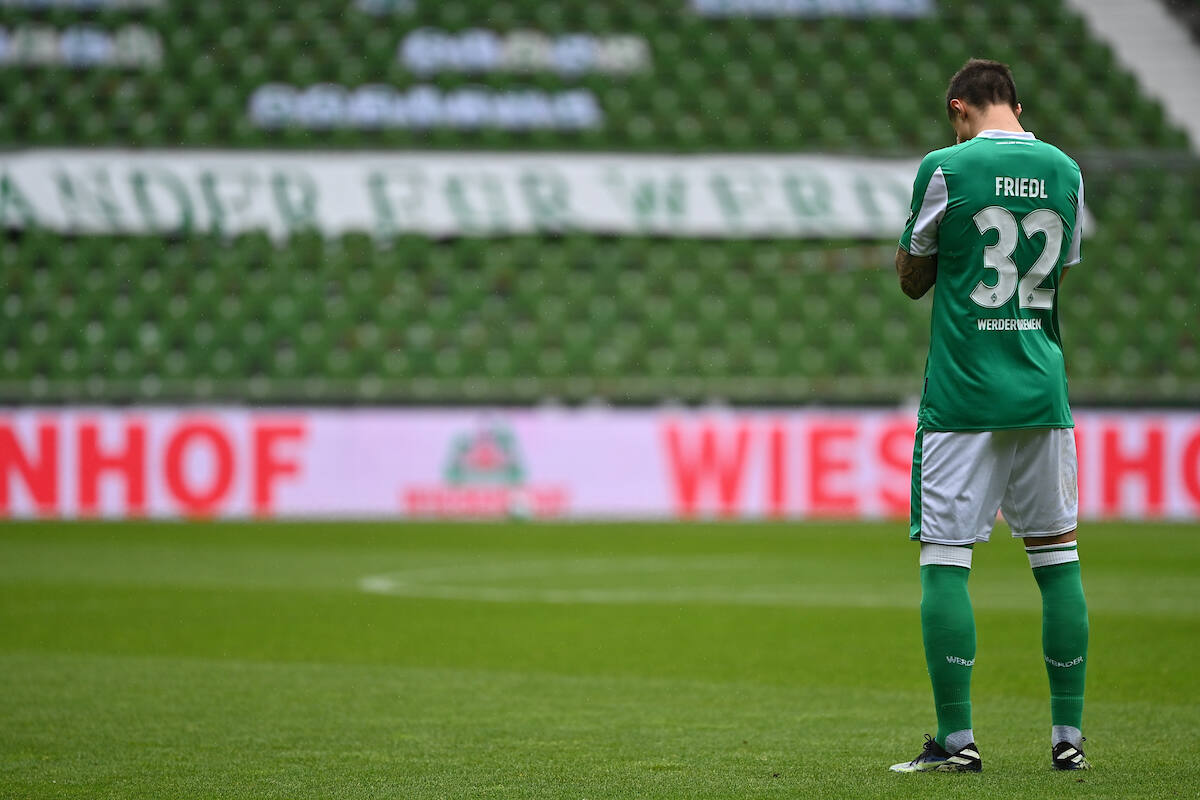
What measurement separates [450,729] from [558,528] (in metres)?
9.84

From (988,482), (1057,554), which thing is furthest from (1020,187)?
(1057,554)

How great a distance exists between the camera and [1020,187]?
3998 millimetres

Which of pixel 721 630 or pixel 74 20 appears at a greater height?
pixel 74 20

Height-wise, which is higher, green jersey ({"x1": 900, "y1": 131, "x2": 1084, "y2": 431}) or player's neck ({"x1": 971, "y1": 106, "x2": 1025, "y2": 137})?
player's neck ({"x1": 971, "y1": 106, "x2": 1025, "y2": 137})

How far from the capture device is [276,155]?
1925 centimetres

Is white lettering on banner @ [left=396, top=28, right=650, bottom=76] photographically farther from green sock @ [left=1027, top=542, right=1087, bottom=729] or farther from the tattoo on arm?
green sock @ [left=1027, top=542, right=1087, bottom=729]

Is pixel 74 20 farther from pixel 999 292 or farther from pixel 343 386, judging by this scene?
pixel 999 292

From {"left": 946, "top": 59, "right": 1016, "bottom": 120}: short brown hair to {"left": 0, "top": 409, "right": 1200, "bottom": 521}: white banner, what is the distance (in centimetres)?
1146

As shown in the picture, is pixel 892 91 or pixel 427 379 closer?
pixel 427 379

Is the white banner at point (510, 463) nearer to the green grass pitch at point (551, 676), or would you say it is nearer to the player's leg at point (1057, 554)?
the green grass pitch at point (551, 676)

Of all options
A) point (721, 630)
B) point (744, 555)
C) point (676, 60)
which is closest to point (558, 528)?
point (744, 555)

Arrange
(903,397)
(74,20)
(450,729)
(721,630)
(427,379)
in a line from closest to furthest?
(450,729)
(721,630)
(903,397)
(427,379)
(74,20)

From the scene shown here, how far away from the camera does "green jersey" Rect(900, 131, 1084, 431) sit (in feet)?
13.0

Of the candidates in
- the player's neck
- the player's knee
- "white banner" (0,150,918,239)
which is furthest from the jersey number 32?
"white banner" (0,150,918,239)
